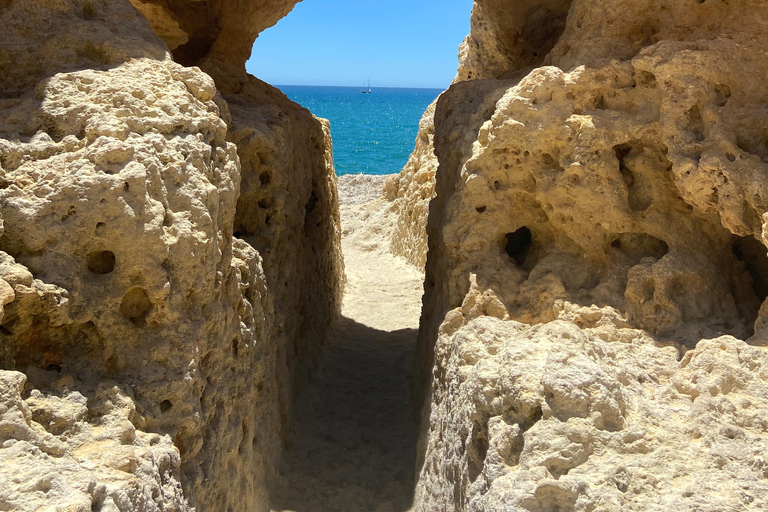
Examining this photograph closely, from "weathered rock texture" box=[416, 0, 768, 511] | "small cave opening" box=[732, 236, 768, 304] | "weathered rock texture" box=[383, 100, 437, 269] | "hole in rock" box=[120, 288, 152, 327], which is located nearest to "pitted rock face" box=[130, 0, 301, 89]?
"weathered rock texture" box=[416, 0, 768, 511]

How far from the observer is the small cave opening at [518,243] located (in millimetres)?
5914

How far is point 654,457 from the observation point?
10.3 feet

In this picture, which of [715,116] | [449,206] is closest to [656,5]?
[715,116]

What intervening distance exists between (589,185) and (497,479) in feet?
8.84

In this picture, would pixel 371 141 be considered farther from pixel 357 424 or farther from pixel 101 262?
pixel 101 262

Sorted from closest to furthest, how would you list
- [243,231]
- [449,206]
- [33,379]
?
1. [33,379]
2. [449,206]
3. [243,231]

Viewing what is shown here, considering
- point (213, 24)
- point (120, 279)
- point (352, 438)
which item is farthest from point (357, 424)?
point (213, 24)

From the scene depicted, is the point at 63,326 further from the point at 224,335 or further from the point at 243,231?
the point at 243,231

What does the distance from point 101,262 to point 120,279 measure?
0.60ft

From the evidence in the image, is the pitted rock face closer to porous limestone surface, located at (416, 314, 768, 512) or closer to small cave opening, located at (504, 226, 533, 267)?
small cave opening, located at (504, 226, 533, 267)

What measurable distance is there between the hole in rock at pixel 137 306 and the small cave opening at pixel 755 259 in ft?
14.3

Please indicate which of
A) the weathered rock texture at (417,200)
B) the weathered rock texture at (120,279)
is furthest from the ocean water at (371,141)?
the weathered rock texture at (120,279)

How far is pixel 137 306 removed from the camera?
3932 millimetres

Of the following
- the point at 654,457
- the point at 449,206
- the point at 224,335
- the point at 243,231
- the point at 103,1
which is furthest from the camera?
the point at 243,231
